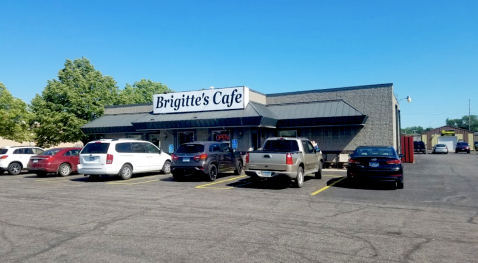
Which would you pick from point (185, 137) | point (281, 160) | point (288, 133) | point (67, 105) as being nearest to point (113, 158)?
point (281, 160)

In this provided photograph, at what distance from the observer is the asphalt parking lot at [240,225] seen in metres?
5.04

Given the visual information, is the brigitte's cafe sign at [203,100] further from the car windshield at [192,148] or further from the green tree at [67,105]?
the green tree at [67,105]

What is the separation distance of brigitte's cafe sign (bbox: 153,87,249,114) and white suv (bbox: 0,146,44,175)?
9.06 m

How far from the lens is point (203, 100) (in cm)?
2392

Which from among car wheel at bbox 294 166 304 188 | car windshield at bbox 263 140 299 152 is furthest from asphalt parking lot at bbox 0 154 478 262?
car windshield at bbox 263 140 299 152

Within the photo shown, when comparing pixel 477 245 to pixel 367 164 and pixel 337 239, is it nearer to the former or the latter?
pixel 337 239

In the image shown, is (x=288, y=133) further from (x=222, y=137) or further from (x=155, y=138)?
(x=155, y=138)

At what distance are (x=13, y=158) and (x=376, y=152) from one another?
19369 mm

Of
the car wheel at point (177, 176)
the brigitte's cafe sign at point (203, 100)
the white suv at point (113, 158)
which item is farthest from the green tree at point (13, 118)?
the car wheel at point (177, 176)

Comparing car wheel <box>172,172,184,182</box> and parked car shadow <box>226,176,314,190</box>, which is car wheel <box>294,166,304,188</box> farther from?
car wheel <box>172,172,184,182</box>

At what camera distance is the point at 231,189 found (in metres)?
11.8

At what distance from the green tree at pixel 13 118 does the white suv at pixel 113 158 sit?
15.4m

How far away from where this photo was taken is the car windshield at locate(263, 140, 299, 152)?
1249 centimetres

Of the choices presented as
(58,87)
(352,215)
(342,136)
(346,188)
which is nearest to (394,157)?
(346,188)
